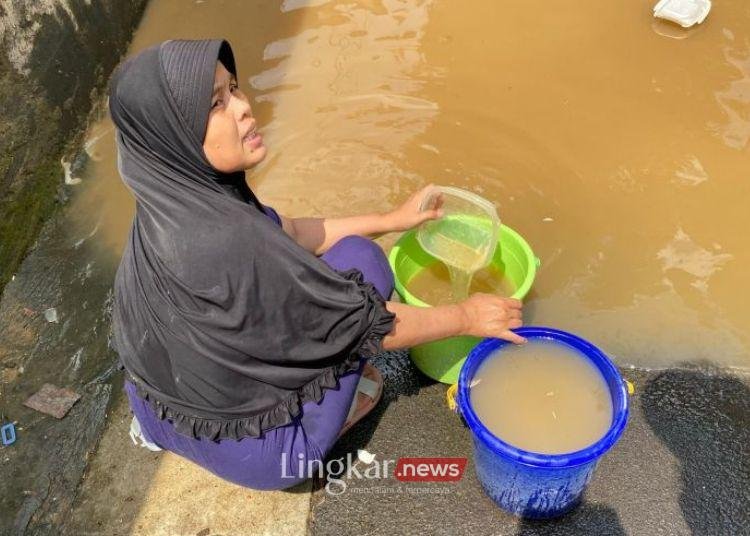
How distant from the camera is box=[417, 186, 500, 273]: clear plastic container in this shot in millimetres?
2578

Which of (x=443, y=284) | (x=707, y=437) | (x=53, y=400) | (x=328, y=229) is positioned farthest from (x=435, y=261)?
(x=53, y=400)

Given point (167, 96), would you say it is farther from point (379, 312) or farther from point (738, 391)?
point (738, 391)

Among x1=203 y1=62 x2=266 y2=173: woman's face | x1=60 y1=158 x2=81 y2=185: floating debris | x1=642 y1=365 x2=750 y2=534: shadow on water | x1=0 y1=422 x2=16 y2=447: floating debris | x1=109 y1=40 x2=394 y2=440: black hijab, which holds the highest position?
x1=203 y1=62 x2=266 y2=173: woman's face

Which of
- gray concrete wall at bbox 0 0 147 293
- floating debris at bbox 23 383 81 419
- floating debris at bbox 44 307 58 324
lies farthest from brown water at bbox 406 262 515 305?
gray concrete wall at bbox 0 0 147 293

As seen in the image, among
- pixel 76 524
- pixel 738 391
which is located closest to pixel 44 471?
pixel 76 524

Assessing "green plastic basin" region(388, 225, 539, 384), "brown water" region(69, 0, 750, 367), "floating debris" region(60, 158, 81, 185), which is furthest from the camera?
"floating debris" region(60, 158, 81, 185)

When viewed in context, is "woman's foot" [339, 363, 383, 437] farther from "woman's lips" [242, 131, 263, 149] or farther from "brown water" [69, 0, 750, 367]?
"woman's lips" [242, 131, 263, 149]

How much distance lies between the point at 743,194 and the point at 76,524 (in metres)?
3.35

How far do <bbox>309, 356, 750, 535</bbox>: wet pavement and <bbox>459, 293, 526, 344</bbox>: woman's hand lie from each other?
55 centimetres

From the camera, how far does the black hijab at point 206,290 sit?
5.48 feet

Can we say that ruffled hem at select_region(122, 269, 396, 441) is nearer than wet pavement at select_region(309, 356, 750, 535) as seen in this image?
Yes

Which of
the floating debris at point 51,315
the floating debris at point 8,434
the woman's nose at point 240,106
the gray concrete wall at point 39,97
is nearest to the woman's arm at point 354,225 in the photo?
the woman's nose at point 240,106

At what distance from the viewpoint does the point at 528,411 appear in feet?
6.88

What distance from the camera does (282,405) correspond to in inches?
77.9
